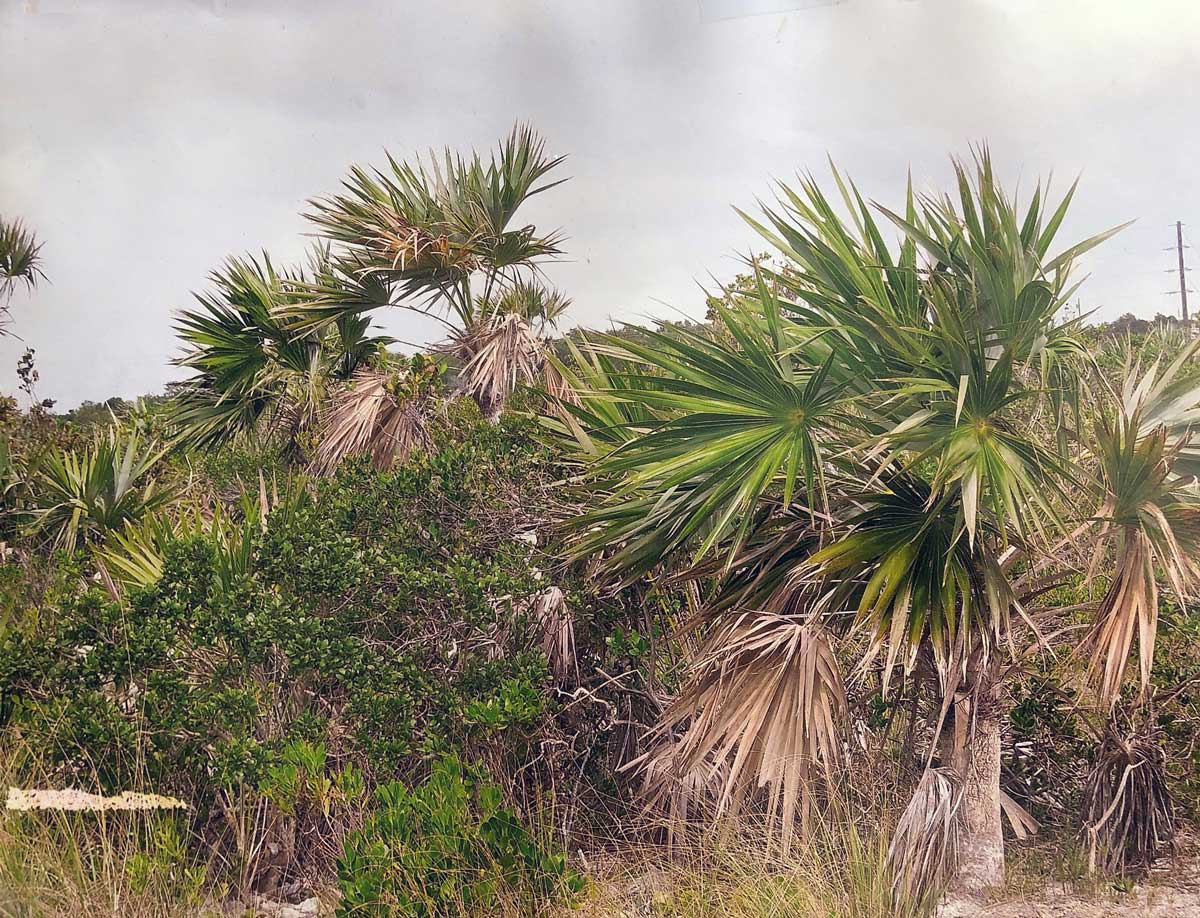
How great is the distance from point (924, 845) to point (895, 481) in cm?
131

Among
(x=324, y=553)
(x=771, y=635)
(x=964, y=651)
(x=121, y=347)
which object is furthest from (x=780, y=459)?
(x=121, y=347)

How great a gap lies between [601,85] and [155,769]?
692cm

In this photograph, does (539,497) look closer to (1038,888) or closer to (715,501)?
(715,501)

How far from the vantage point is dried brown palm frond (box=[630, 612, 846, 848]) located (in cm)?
308

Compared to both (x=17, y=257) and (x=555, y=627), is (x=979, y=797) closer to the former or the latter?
(x=555, y=627)

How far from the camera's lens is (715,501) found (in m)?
3.42

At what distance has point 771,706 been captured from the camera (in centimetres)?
321

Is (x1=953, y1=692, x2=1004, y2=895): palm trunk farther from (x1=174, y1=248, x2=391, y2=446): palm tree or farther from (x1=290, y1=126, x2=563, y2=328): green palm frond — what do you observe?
(x1=174, y1=248, x2=391, y2=446): palm tree

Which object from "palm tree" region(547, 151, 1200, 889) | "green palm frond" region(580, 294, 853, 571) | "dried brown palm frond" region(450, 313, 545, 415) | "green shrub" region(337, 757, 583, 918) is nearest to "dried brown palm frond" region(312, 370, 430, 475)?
"dried brown palm frond" region(450, 313, 545, 415)

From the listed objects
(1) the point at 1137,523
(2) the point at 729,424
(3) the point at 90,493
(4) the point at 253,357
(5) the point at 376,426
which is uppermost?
(4) the point at 253,357

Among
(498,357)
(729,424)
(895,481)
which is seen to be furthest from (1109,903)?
(498,357)

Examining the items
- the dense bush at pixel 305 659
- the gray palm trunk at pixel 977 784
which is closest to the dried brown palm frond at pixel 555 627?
the dense bush at pixel 305 659

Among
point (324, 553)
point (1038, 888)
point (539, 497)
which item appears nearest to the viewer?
point (1038, 888)

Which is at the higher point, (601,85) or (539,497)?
(601,85)
